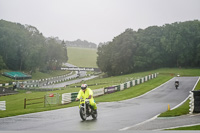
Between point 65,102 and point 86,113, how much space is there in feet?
50.1

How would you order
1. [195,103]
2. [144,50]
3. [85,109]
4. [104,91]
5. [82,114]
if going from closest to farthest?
[82,114]
[85,109]
[195,103]
[104,91]
[144,50]

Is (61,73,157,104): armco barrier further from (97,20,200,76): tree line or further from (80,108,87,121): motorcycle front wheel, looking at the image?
(80,108,87,121): motorcycle front wheel

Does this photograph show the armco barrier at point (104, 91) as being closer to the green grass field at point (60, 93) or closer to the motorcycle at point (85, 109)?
the green grass field at point (60, 93)

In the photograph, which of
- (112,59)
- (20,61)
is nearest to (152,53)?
(112,59)

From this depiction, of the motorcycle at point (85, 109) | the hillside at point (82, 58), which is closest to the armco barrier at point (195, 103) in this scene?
the motorcycle at point (85, 109)

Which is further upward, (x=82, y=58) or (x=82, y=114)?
(x=82, y=58)

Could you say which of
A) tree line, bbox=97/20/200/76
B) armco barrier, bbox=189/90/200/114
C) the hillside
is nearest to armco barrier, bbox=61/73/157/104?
tree line, bbox=97/20/200/76

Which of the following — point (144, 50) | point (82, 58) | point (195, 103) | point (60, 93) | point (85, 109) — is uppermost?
point (82, 58)

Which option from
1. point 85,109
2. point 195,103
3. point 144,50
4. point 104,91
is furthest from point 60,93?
point 144,50

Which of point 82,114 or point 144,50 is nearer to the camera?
point 82,114

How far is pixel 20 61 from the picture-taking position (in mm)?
42000

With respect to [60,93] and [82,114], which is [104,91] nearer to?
[60,93]

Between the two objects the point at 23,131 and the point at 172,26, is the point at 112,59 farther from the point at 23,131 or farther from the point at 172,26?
the point at 23,131

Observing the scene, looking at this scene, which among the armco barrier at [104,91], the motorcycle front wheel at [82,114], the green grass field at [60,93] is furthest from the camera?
the armco barrier at [104,91]
